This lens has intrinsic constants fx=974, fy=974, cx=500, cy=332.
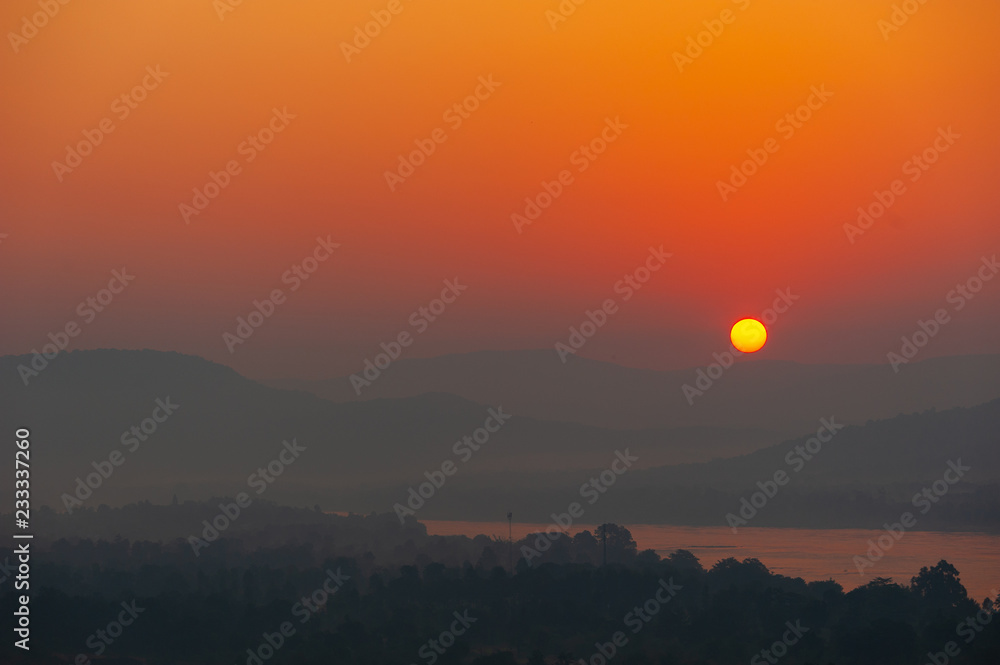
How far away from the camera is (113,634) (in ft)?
155

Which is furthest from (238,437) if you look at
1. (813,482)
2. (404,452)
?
(813,482)

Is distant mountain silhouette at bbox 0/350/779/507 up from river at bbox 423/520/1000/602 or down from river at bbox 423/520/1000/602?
up

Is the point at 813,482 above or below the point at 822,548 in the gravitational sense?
above

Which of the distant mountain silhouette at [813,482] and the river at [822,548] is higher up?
the distant mountain silhouette at [813,482]

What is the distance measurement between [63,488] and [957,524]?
323 feet

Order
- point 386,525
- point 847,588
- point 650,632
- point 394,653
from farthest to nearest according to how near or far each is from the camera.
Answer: point 386,525 < point 847,588 < point 650,632 < point 394,653

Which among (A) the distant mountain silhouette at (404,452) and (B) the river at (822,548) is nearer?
(B) the river at (822,548)

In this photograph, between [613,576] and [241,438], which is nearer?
[613,576]

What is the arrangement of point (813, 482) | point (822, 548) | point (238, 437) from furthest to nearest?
1. point (238, 437)
2. point (813, 482)
3. point (822, 548)

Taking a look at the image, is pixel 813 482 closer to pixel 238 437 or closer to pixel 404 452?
pixel 404 452

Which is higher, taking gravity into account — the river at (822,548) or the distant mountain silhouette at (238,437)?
the distant mountain silhouette at (238,437)

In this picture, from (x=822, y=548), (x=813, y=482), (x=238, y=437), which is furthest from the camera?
(x=238, y=437)

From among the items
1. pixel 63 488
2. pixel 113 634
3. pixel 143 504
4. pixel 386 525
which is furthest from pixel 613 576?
pixel 63 488

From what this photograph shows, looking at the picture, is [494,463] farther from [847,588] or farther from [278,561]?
[847,588]
